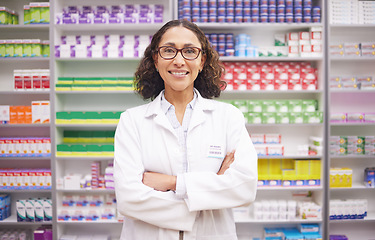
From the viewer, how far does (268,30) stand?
392 cm

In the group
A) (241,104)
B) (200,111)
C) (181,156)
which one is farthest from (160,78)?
(241,104)

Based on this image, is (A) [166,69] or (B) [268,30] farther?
(B) [268,30]

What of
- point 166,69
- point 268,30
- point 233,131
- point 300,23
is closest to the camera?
point 166,69

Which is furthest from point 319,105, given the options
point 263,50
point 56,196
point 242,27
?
point 56,196

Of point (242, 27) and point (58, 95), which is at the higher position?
point (242, 27)

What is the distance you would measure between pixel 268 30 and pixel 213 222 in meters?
3.06

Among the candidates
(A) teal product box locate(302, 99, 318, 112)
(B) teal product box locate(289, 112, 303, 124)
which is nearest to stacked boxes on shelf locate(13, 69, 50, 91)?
(B) teal product box locate(289, 112, 303, 124)

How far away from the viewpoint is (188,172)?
1396 mm

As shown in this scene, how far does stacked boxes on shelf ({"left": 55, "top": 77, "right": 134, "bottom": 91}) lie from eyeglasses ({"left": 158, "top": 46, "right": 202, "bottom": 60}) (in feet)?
7.36

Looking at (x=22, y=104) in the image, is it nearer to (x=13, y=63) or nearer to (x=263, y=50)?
(x=13, y=63)

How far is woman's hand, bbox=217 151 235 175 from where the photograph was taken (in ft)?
4.83

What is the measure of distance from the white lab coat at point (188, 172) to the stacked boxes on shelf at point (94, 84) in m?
2.12

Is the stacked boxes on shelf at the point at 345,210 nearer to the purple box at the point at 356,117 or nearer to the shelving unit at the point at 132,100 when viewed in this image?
the shelving unit at the point at 132,100

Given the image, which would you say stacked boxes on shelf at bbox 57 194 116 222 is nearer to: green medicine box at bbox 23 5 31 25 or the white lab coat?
green medicine box at bbox 23 5 31 25
